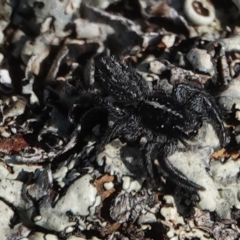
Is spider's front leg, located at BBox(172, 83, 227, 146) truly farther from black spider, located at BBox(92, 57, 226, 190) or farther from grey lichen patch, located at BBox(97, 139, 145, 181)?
grey lichen patch, located at BBox(97, 139, 145, 181)

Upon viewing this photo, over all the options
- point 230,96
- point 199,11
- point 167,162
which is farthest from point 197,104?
point 199,11

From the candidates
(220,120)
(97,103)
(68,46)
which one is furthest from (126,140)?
(68,46)

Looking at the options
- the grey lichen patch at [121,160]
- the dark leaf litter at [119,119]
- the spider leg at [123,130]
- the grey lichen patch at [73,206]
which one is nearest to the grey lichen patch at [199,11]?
the dark leaf litter at [119,119]

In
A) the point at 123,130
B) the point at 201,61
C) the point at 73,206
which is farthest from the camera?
the point at 201,61

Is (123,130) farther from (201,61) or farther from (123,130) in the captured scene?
(201,61)

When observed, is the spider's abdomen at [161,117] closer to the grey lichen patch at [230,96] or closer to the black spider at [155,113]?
the black spider at [155,113]

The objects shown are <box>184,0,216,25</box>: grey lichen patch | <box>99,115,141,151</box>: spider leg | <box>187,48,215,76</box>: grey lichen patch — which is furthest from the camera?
<box>184,0,216,25</box>: grey lichen patch

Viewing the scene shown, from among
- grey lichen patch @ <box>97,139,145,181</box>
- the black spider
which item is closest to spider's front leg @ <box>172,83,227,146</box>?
the black spider
